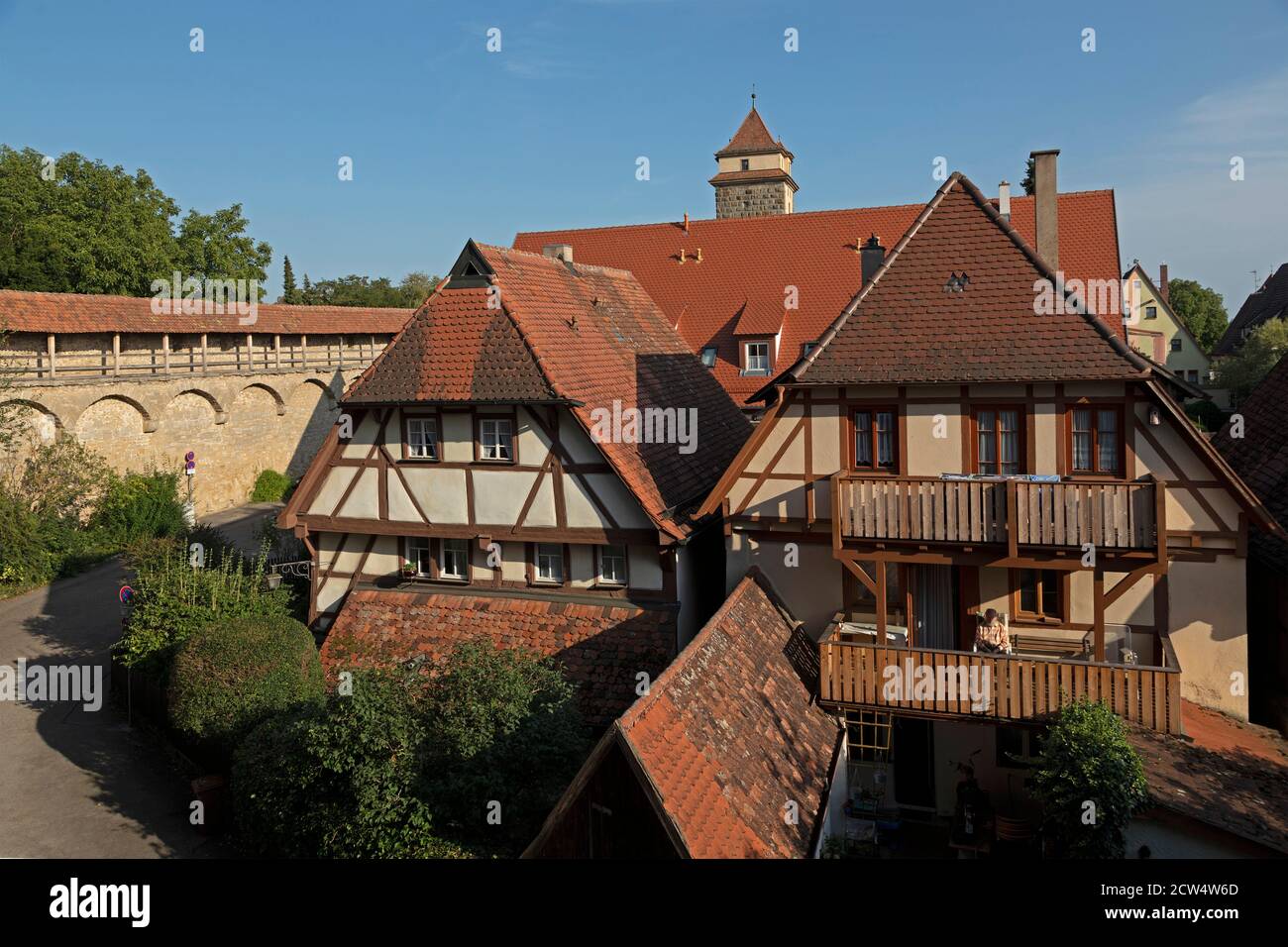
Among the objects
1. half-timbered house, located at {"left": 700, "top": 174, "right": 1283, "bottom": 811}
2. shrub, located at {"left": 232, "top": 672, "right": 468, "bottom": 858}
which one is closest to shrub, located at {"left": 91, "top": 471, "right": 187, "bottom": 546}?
shrub, located at {"left": 232, "top": 672, "right": 468, "bottom": 858}

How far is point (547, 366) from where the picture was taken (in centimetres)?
1652

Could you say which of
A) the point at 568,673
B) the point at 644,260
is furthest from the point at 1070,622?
the point at 644,260

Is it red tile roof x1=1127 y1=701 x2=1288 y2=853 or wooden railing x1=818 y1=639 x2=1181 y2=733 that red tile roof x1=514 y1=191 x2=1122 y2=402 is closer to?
wooden railing x1=818 y1=639 x2=1181 y2=733

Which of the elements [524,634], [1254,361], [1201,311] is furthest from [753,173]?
[1201,311]

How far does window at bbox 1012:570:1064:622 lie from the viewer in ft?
48.5

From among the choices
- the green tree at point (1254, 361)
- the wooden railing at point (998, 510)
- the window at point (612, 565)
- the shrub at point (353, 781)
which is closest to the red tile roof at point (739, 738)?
the wooden railing at point (998, 510)

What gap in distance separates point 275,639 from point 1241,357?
51.6 m

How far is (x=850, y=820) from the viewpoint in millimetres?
13891

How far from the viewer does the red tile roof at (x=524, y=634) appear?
15.5 m

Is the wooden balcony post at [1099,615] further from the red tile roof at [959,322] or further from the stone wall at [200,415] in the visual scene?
the stone wall at [200,415]

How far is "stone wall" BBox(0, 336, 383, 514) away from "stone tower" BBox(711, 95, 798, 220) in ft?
59.2

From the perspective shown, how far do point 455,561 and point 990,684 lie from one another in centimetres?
881

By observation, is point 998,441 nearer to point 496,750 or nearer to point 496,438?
point 496,438

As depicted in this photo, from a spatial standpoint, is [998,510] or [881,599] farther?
[881,599]
